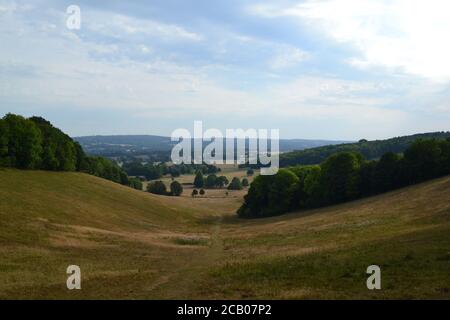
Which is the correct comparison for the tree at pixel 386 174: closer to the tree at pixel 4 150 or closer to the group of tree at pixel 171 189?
the tree at pixel 4 150

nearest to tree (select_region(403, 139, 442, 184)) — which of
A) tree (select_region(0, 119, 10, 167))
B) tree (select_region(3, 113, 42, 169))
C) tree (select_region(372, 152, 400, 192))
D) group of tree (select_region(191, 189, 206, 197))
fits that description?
tree (select_region(372, 152, 400, 192))

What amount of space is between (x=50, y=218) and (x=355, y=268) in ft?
134

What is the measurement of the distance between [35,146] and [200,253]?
51643mm

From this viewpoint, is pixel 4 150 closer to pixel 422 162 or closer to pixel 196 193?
pixel 422 162

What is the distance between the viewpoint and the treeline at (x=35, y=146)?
80312mm

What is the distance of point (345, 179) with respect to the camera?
100938 millimetres

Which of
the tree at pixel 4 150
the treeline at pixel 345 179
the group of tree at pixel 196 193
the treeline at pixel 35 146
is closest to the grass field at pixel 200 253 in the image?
the tree at pixel 4 150

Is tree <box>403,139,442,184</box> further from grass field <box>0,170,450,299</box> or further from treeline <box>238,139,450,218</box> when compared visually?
grass field <box>0,170,450,299</box>

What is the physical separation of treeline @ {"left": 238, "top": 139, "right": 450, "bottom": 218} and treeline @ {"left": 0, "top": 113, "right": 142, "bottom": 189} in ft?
150

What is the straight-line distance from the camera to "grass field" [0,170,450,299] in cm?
2484

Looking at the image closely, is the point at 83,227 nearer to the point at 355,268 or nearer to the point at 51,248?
the point at 51,248

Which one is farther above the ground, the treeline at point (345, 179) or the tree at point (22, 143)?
the tree at point (22, 143)

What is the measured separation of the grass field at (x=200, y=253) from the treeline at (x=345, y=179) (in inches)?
753
